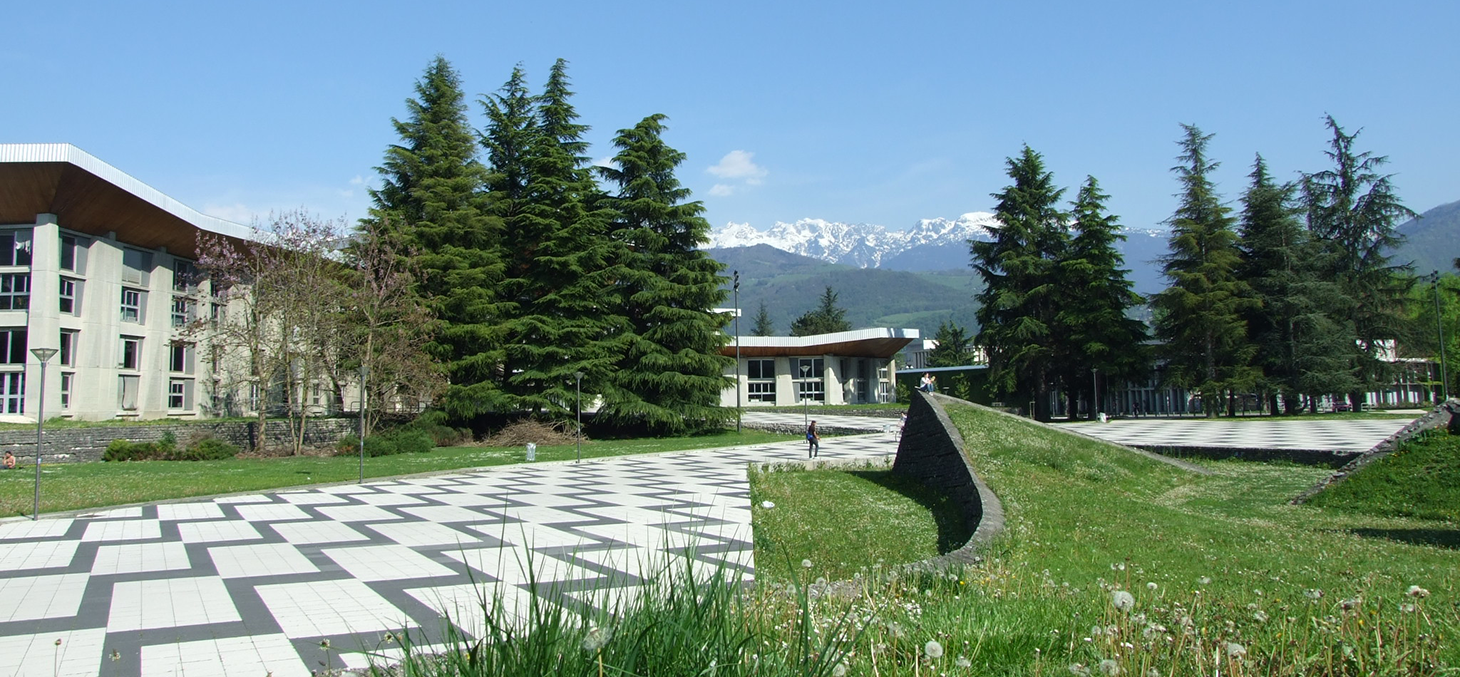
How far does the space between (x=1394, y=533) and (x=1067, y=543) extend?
132 inches

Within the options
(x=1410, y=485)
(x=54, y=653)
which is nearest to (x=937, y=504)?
(x=1410, y=485)

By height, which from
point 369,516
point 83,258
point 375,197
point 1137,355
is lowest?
point 369,516

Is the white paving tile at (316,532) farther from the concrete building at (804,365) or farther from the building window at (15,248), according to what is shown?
the concrete building at (804,365)

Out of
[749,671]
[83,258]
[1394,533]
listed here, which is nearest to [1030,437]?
[1394,533]

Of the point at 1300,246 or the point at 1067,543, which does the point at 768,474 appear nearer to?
the point at 1067,543

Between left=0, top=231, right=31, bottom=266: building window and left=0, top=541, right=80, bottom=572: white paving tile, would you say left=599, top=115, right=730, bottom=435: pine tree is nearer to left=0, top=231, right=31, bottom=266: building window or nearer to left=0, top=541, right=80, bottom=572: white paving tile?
left=0, top=231, right=31, bottom=266: building window

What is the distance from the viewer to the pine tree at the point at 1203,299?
136ft

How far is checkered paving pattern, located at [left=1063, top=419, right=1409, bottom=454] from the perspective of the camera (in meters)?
22.8

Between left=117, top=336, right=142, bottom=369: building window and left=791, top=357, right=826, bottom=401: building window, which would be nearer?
left=117, top=336, right=142, bottom=369: building window

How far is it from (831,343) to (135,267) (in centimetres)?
4112

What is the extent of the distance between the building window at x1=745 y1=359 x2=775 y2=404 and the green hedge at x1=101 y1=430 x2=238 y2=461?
4010 cm

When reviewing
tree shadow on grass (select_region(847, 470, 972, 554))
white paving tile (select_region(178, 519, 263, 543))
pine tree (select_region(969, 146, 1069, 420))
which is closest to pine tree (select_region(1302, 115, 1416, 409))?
pine tree (select_region(969, 146, 1069, 420))

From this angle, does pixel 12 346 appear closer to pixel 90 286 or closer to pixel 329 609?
pixel 90 286

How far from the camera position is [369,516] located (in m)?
12.6
